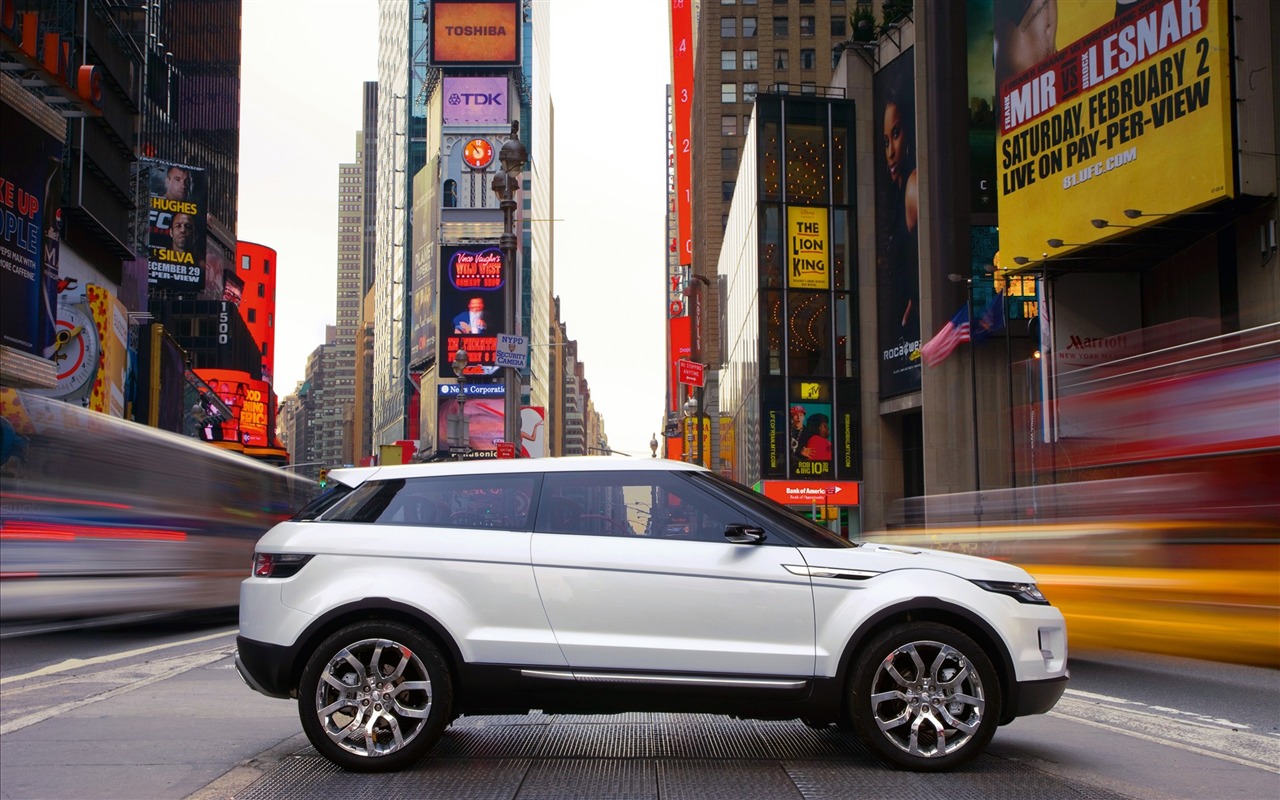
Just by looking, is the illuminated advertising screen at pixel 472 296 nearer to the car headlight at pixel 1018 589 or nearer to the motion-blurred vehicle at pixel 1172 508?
the motion-blurred vehicle at pixel 1172 508

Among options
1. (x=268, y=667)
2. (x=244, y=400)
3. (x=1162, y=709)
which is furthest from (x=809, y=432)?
(x=244, y=400)

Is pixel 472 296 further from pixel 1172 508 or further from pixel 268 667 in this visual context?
pixel 268 667

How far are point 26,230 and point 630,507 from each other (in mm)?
34160

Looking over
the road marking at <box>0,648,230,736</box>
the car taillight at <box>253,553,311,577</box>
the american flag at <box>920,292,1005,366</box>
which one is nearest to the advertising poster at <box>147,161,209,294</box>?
the american flag at <box>920,292,1005,366</box>

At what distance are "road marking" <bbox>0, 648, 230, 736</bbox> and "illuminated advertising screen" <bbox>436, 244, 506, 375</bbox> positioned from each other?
104 metres

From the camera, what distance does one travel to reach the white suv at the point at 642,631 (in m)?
6.21

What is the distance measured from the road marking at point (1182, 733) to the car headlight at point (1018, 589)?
1.78 metres

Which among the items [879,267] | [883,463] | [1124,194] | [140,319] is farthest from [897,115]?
[140,319]

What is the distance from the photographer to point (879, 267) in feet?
205

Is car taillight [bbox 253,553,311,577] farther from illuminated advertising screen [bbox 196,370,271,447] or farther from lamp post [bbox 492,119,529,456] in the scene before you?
illuminated advertising screen [bbox 196,370,271,447]

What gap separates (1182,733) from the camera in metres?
A: 8.09

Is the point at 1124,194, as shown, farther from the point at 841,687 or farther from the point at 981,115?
the point at 841,687

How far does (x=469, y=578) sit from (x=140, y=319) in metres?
66.5

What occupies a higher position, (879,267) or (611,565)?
(879,267)
